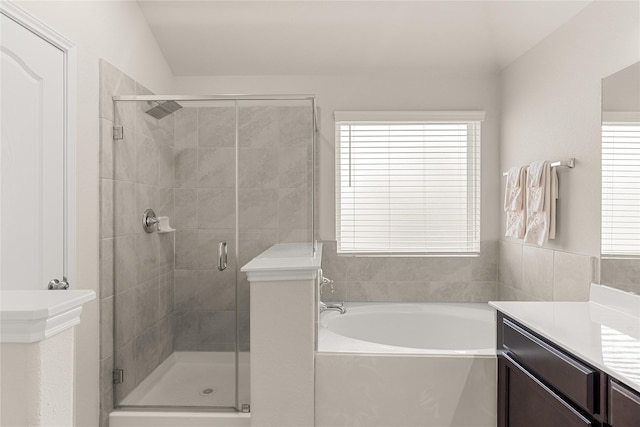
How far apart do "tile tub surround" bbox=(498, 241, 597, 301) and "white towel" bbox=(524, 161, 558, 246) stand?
0.44 feet

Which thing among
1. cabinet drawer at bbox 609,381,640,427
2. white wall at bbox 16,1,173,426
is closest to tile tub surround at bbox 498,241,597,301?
cabinet drawer at bbox 609,381,640,427

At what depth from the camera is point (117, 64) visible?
2.40 meters

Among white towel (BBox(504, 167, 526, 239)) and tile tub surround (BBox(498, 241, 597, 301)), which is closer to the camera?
tile tub surround (BBox(498, 241, 597, 301))

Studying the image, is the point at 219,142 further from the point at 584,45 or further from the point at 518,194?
the point at 584,45

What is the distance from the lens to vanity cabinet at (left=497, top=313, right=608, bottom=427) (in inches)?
49.8

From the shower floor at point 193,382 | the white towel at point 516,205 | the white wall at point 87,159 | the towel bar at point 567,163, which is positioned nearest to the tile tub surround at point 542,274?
the white towel at point 516,205

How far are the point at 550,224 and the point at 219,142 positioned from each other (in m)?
1.88

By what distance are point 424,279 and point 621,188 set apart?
163 centimetres

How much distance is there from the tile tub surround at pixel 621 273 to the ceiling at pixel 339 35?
1.44 m

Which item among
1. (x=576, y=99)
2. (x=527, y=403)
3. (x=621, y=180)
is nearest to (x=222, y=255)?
(x=527, y=403)

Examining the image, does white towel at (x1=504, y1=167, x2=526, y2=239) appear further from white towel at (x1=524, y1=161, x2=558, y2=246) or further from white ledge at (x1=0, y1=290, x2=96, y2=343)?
white ledge at (x1=0, y1=290, x2=96, y2=343)

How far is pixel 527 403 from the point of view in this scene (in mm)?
1666

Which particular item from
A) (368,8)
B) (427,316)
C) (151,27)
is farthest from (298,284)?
(151,27)

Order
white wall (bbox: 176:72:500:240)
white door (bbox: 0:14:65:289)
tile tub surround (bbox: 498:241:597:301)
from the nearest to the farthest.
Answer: white door (bbox: 0:14:65:289) → tile tub surround (bbox: 498:241:597:301) → white wall (bbox: 176:72:500:240)
